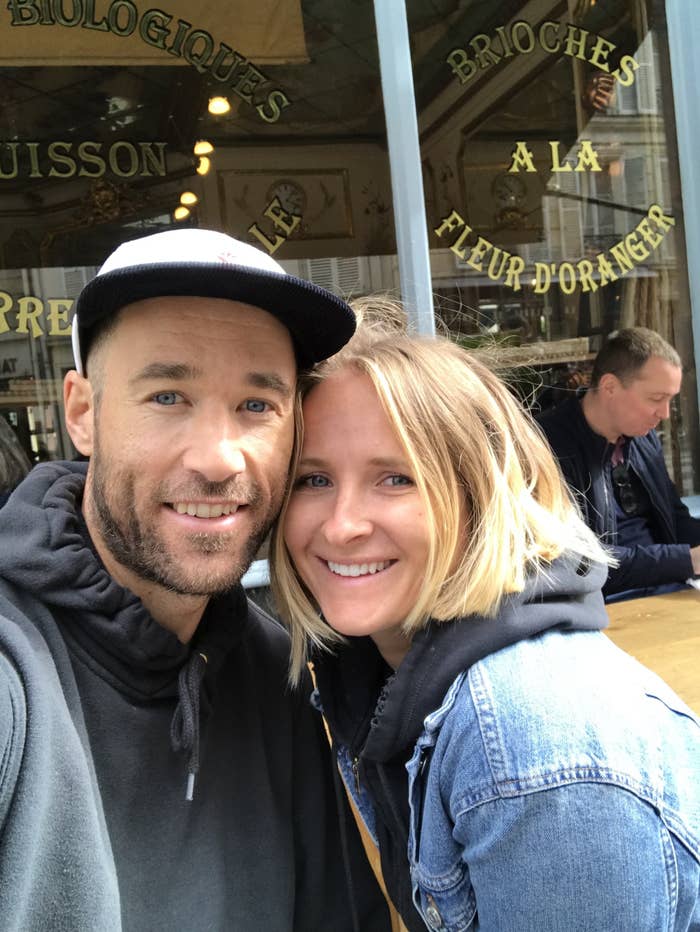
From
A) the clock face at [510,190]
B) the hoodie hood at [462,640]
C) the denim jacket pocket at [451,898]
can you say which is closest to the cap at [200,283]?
the hoodie hood at [462,640]

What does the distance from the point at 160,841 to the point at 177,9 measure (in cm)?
355

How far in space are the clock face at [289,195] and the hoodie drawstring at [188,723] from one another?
3.42 metres

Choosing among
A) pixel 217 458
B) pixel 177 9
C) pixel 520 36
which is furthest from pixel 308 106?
pixel 217 458

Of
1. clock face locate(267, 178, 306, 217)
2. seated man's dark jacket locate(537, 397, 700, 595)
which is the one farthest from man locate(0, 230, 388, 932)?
clock face locate(267, 178, 306, 217)

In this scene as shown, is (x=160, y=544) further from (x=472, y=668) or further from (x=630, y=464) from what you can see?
(x=630, y=464)

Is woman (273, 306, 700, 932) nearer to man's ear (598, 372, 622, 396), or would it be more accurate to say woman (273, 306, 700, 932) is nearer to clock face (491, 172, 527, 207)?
man's ear (598, 372, 622, 396)

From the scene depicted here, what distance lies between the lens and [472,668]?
110 centimetres

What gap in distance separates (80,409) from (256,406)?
32cm

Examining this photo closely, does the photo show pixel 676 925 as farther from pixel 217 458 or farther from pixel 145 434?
pixel 145 434

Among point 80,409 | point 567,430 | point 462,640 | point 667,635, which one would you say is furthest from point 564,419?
point 80,409

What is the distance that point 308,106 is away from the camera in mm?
4094

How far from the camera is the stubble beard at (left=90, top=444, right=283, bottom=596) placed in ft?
3.81

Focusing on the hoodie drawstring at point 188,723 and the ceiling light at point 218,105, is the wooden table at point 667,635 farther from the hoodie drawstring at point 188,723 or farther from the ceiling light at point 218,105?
the ceiling light at point 218,105

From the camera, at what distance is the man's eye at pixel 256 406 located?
1.22 meters
